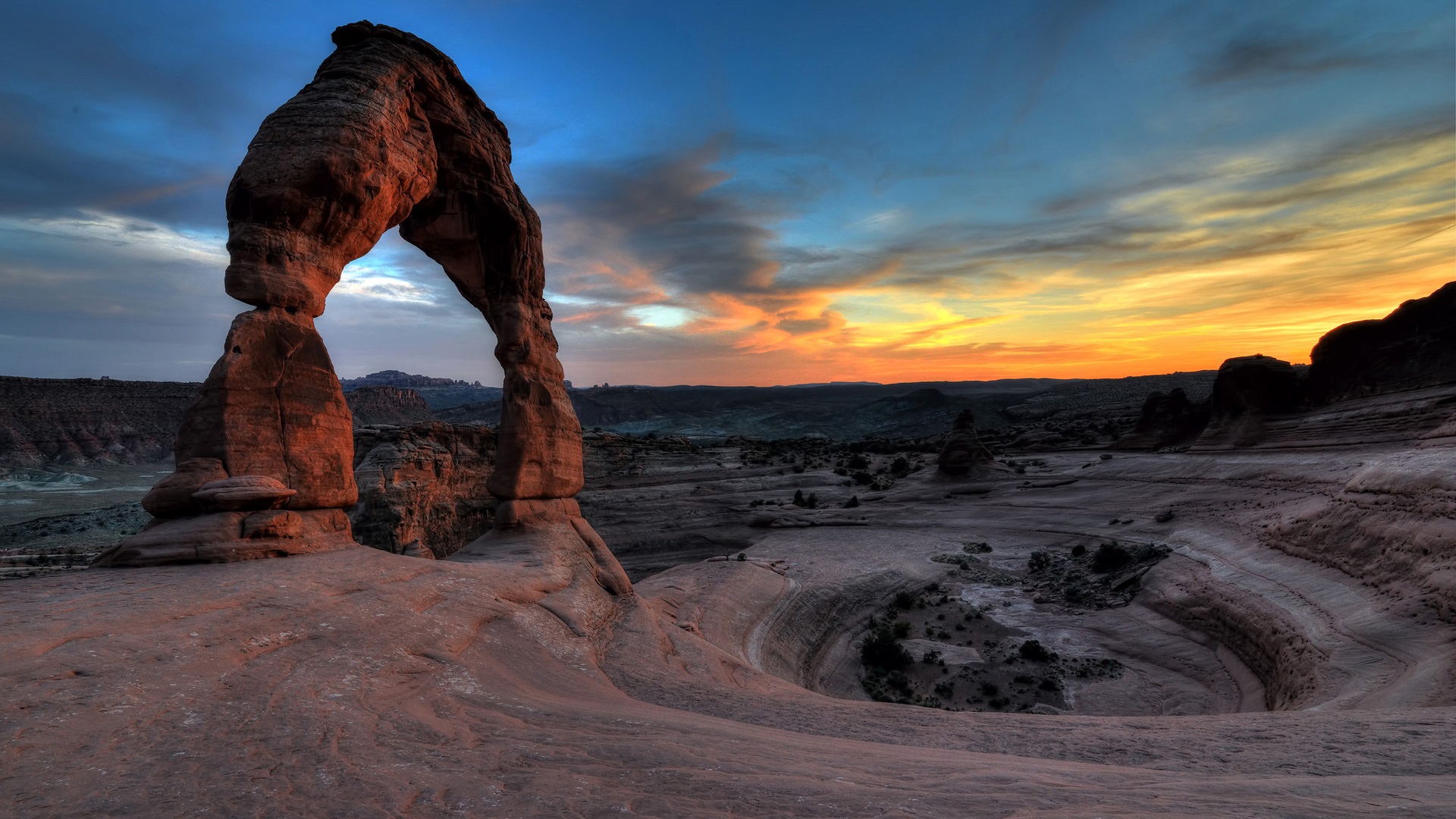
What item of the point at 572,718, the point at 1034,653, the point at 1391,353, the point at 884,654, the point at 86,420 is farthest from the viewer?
the point at 86,420

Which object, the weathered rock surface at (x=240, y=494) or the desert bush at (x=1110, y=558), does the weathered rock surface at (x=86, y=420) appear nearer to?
the weathered rock surface at (x=240, y=494)

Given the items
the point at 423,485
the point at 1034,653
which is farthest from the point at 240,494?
the point at 1034,653

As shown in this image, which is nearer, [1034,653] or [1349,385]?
[1034,653]

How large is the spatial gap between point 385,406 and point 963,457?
68811 mm

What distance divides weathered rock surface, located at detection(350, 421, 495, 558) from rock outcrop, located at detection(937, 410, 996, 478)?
76.1 feet

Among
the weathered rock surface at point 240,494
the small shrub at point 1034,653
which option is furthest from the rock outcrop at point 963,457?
the weathered rock surface at point 240,494

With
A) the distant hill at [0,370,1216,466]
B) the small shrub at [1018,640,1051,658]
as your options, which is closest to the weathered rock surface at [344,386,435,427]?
the distant hill at [0,370,1216,466]

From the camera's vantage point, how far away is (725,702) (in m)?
7.34

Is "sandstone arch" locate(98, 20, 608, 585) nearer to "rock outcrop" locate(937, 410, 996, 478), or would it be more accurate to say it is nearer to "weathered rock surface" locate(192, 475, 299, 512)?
"weathered rock surface" locate(192, 475, 299, 512)

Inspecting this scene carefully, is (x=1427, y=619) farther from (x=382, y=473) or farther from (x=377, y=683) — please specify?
(x=382, y=473)

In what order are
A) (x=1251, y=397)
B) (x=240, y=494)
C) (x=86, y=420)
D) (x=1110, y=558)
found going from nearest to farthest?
(x=240, y=494) < (x=1110, y=558) < (x=1251, y=397) < (x=86, y=420)

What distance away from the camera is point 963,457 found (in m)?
34.2

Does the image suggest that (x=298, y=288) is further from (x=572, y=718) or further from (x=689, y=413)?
(x=689, y=413)

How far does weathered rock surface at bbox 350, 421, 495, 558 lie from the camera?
1819cm
